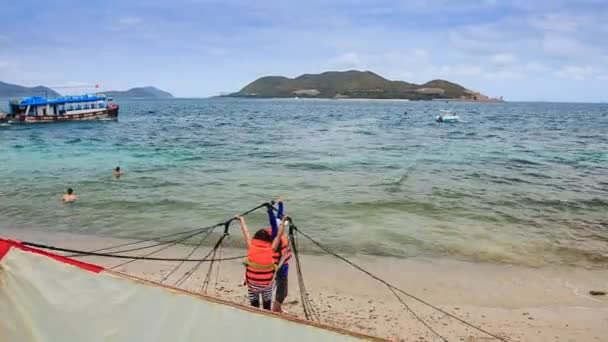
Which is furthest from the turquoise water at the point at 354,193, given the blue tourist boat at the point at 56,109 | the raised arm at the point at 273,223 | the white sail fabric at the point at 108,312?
the blue tourist boat at the point at 56,109

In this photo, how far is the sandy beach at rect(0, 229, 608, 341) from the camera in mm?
8734

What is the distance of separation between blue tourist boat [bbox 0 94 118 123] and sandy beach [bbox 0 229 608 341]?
55.8 metres

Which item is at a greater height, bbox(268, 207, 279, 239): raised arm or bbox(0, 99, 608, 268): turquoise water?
bbox(268, 207, 279, 239): raised arm

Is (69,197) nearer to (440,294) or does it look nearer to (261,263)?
(261,263)

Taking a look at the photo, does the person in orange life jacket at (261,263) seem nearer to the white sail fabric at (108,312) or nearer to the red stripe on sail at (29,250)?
the white sail fabric at (108,312)

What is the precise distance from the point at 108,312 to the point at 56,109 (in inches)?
2627

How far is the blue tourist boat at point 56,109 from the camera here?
59.9 m

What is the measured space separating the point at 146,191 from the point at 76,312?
1724 cm

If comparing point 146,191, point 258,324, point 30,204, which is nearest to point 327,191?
point 146,191

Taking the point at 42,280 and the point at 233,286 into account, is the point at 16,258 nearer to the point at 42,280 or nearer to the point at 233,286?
the point at 42,280

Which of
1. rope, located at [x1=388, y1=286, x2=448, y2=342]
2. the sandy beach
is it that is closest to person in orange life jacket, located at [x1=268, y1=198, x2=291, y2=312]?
the sandy beach

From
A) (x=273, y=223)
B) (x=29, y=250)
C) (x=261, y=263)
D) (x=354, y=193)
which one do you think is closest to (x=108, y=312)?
(x=29, y=250)

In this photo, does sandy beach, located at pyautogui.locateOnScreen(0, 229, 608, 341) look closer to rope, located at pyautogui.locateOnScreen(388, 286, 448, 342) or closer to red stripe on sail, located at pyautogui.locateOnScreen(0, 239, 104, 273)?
rope, located at pyautogui.locateOnScreen(388, 286, 448, 342)

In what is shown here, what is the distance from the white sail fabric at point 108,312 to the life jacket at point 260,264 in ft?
7.41
